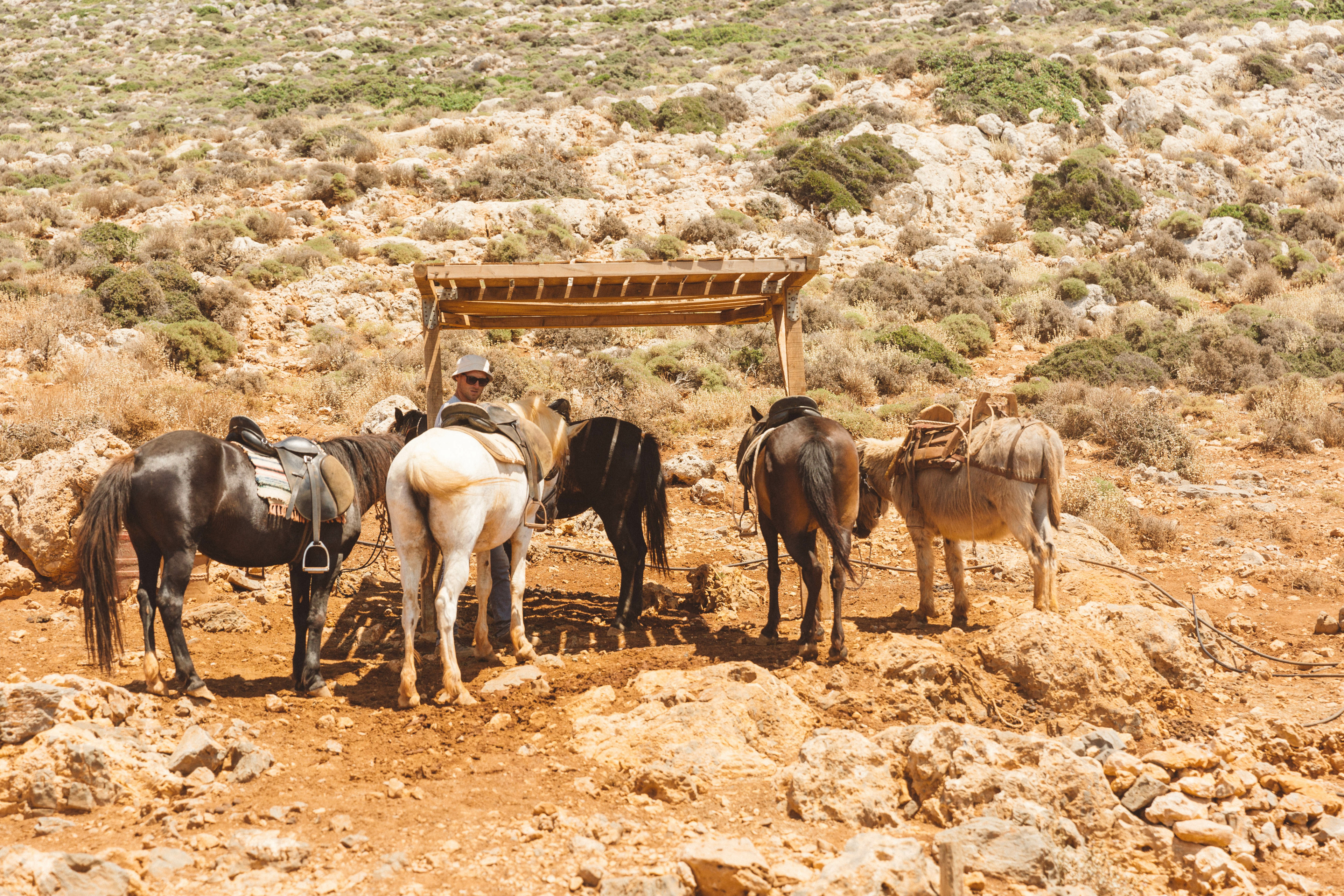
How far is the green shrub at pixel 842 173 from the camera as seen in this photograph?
1030 inches

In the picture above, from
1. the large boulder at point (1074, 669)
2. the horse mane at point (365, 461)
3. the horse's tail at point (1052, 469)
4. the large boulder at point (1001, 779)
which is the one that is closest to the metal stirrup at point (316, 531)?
the horse mane at point (365, 461)

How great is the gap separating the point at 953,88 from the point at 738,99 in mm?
7559

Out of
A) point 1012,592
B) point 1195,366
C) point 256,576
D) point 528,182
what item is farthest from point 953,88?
point 256,576

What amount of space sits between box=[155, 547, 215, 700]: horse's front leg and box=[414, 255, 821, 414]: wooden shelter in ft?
8.10

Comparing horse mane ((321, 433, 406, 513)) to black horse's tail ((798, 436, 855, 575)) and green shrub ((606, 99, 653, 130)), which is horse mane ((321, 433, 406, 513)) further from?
green shrub ((606, 99, 653, 130))

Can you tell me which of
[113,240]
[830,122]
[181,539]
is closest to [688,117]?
[830,122]

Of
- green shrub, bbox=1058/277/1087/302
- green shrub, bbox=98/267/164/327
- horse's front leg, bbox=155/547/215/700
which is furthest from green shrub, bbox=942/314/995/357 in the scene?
horse's front leg, bbox=155/547/215/700

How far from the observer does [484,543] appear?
658cm

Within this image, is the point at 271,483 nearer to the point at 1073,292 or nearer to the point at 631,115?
the point at 1073,292

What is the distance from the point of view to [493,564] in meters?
7.81

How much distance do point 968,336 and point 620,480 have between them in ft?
42.0

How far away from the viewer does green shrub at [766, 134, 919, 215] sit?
26.2m

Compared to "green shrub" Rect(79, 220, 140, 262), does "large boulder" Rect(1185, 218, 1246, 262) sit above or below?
below

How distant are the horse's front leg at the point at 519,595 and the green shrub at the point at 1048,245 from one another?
70.5 feet
